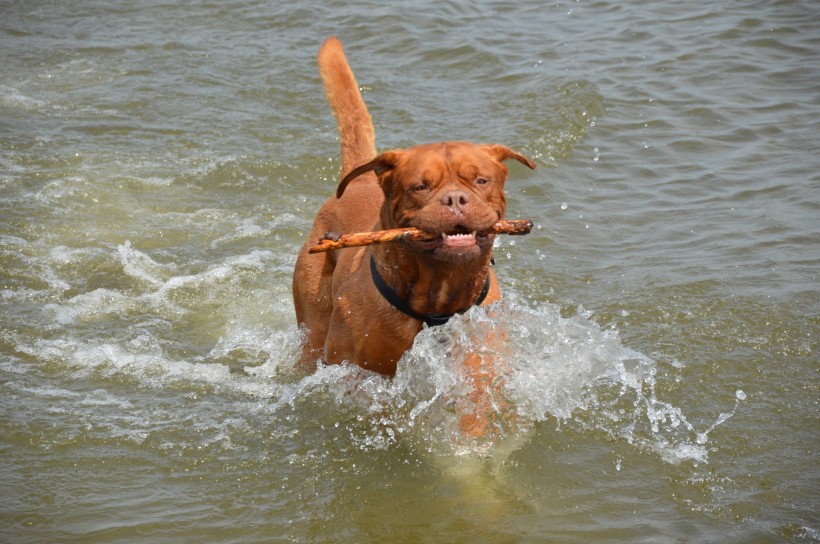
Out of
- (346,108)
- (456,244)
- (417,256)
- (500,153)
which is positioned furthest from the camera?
(346,108)

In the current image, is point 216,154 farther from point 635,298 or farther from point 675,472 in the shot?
point 675,472

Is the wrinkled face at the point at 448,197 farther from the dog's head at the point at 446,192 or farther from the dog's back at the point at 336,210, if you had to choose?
the dog's back at the point at 336,210

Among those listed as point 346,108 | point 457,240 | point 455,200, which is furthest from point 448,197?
point 346,108

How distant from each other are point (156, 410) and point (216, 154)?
4378 millimetres

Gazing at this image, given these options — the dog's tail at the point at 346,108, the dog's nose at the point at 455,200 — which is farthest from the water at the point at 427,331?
the dog's tail at the point at 346,108

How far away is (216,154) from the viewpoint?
908 cm

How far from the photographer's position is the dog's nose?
13.4ft

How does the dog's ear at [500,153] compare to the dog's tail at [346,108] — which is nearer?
the dog's ear at [500,153]

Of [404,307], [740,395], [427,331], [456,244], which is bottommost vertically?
[740,395]

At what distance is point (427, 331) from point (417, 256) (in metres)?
0.37

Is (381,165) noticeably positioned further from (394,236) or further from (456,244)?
(456,244)

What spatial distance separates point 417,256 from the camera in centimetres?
431

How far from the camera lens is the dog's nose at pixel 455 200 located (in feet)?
13.4

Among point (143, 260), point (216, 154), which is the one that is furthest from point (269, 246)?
point (216, 154)
